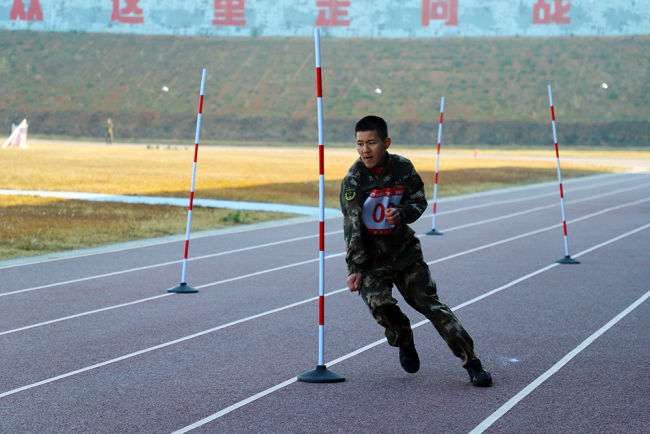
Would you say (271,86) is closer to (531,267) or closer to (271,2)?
(271,2)

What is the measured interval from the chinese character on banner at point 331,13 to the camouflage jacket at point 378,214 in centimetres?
8953

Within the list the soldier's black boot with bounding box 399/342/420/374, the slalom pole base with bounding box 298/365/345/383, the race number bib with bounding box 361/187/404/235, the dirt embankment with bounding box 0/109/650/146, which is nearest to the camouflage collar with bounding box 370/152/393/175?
the race number bib with bounding box 361/187/404/235

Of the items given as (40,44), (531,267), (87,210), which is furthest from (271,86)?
(531,267)

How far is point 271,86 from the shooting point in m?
92.9

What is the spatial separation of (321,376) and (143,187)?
19980mm

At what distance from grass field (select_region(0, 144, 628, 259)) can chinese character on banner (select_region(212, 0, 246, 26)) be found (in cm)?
5604

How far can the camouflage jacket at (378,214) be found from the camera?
5.64 m

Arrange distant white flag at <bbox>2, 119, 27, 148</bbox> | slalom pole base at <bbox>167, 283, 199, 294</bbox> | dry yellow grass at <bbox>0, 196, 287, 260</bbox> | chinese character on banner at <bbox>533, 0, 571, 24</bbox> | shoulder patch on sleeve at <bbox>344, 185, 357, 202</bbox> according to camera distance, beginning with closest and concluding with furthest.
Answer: shoulder patch on sleeve at <bbox>344, 185, 357, 202</bbox>, slalom pole base at <bbox>167, 283, 199, 294</bbox>, dry yellow grass at <bbox>0, 196, 287, 260</bbox>, distant white flag at <bbox>2, 119, 27, 148</bbox>, chinese character on banner at <bbox>533, 0, 571, 24</bbox>

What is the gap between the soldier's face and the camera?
18.5ft

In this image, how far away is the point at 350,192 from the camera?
5.64 m

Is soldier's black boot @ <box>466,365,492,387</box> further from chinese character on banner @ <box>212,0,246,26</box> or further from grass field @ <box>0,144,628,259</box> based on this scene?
chinese character on banner @ <box>212,0,246,26</box>

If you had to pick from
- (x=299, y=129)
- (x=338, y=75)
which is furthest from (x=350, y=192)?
(x=338, y=75)

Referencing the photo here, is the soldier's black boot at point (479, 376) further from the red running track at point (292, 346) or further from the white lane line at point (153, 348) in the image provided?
the white lane line at point (153, 348)

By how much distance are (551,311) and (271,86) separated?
8607 cm
